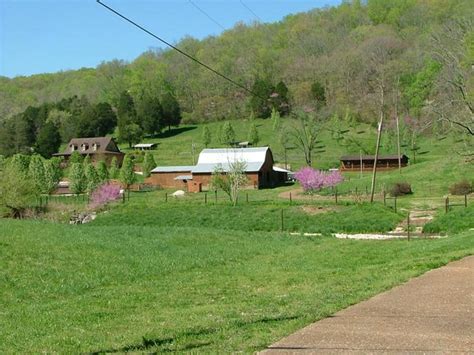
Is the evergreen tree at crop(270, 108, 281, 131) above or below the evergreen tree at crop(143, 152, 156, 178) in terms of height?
above

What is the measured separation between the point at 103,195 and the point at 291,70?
84.5 meters

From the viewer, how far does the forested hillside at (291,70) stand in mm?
110750

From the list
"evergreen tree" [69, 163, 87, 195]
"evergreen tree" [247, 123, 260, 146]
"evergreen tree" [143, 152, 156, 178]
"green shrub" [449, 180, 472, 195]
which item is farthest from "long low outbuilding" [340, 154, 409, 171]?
"evergreen tree" [69, 163, 87, 195]

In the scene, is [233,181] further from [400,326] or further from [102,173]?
[400,326]

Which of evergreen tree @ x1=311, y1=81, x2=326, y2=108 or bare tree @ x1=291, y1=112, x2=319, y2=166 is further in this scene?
evergreen tree @ x1=311, y1=81, x2=326, y2=108

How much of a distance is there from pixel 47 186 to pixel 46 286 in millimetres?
59431

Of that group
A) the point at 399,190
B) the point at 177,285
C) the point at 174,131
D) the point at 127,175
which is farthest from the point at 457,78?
the point at 174,131

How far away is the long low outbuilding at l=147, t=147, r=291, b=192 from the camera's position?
7688 cm

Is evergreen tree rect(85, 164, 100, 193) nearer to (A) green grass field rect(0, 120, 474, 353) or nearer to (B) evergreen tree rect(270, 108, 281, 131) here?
(A) green grass field rect(0, 120, 474, 353)

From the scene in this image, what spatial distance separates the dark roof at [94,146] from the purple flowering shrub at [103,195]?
43.6 m

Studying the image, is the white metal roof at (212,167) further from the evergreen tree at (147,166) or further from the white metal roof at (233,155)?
the evergreen tree at (147,166)

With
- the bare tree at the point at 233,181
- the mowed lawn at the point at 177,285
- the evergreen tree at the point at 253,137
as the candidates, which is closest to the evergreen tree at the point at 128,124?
the evergreen tree at the point at 253,137

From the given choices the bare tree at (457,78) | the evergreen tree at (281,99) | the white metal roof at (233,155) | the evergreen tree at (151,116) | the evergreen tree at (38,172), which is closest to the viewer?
the bare tree at (457,78)

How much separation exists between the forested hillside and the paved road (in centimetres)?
8280
